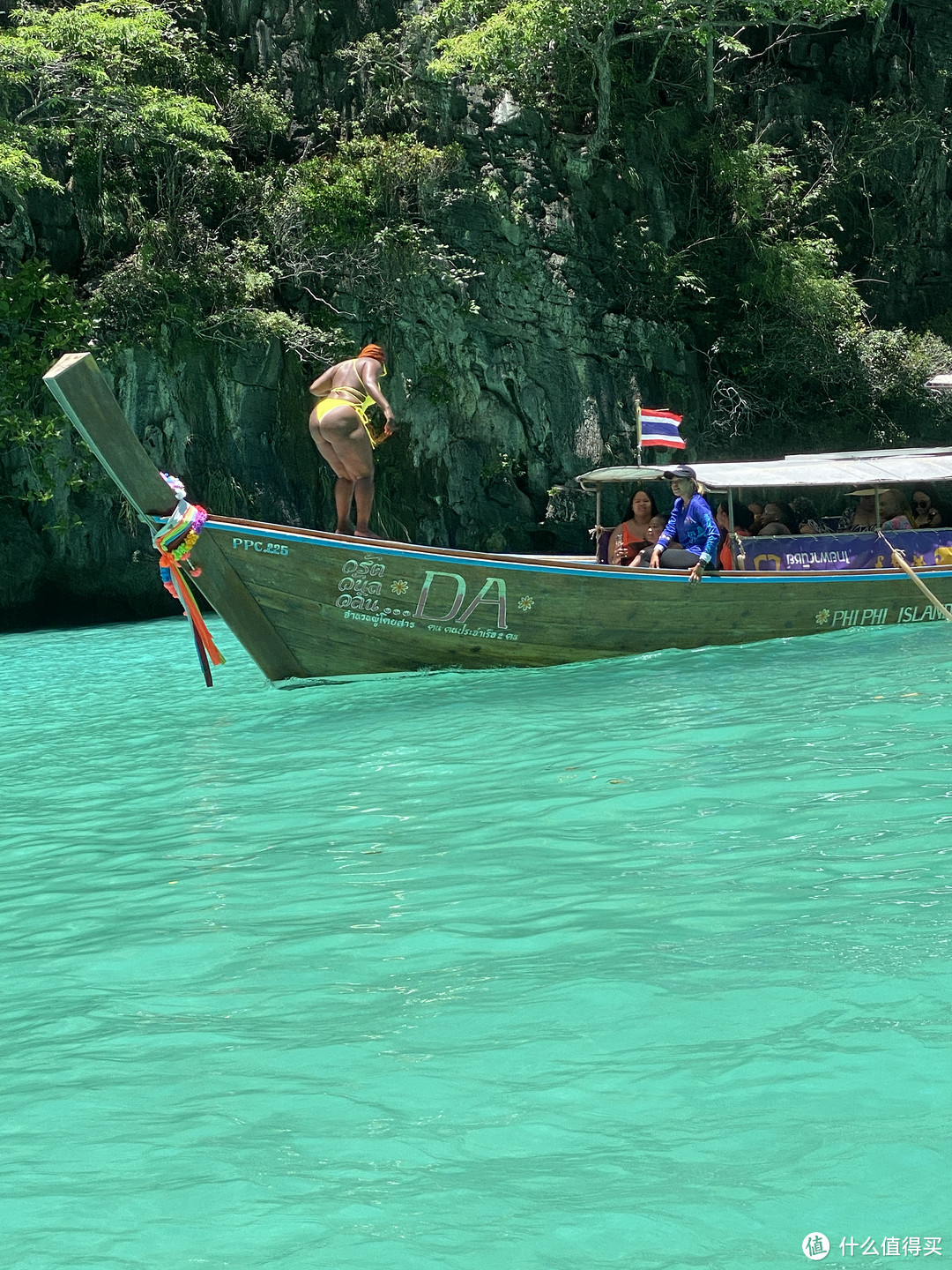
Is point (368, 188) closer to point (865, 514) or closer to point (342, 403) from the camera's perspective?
point (865, 514)

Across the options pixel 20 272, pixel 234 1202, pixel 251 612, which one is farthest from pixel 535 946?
pixel 20 272

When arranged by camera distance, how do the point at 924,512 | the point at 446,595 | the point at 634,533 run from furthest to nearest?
the point at 924,512 → the point at 634,533 → the point at 446,595

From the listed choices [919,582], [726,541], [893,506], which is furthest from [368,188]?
[919,582]

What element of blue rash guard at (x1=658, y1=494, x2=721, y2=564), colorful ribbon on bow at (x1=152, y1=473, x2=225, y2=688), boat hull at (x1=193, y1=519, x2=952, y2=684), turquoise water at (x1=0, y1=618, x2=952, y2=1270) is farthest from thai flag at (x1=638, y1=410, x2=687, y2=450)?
turquoise water at (x1=0, y1=618, x2=952, y2=1270)

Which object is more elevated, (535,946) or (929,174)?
(929,174)

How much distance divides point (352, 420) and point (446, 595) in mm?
1613

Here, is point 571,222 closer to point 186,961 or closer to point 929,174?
point 929,174

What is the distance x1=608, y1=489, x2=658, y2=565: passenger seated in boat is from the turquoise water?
15.4 feet

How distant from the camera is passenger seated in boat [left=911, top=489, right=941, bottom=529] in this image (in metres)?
13.9

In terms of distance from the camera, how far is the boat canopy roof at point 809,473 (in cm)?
1107

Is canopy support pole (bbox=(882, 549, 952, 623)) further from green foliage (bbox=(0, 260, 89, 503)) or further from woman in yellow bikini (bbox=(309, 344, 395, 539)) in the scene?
green foliage (bbox=(0, 260, 89, 503))

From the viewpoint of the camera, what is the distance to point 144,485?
874cm

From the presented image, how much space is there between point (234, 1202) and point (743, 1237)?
1.13m

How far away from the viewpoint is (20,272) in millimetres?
17172
